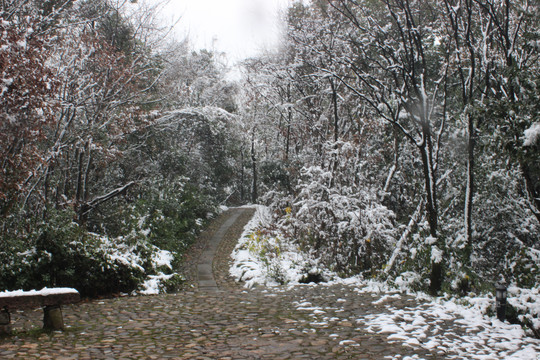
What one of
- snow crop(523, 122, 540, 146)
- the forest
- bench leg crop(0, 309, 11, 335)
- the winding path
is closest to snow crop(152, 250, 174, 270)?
the forest

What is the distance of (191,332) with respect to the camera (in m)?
5.26

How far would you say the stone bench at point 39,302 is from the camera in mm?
4998

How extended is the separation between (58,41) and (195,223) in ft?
31.3

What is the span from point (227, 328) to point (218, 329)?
0.39 feet

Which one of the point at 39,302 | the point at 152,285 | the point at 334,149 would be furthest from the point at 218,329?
the point at 334,149

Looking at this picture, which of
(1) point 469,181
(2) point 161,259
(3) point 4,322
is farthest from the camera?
(2) point 161,259

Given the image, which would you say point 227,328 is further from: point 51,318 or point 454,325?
point 454,325

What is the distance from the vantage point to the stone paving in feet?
14.3

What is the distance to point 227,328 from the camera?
543 centimetres

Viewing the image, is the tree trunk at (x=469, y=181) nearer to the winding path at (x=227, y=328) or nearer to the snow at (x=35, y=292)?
the winding path at (x=227, y=328)

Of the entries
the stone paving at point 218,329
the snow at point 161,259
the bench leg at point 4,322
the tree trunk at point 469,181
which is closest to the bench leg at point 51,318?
the stone paving at point 218,329

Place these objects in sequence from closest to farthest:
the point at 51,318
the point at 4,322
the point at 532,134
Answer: the point at 532,134, the point at 4,322, the point at 51,318

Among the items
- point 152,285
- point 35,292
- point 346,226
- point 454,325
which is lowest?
point 454,325

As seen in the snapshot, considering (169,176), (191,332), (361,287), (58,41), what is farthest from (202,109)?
(191,332)
